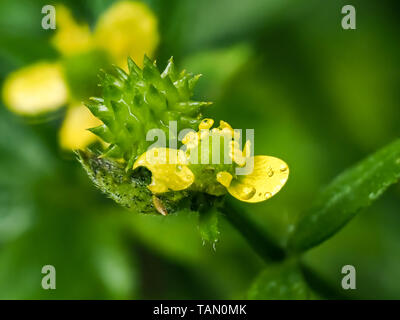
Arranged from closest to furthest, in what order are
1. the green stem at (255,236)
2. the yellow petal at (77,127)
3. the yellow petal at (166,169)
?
Result: 1. the yellow petal at (166,169)
2. the green stem at (255,236)
3. the yellow petal at (77,127)

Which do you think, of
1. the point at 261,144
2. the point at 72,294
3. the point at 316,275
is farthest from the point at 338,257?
the point at 72,294

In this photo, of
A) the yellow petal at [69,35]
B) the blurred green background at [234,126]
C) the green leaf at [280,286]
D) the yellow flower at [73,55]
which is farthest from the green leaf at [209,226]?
the yellow petal at [69,35]

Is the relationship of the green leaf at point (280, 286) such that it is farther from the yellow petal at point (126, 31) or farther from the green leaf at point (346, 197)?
the yellow petal at point (126, 31)

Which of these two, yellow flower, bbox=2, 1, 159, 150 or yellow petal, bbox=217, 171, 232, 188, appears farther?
yellow flower, bbox=2, 1, 159, 150

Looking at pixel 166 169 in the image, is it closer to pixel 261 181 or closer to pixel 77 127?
pixel 261 181

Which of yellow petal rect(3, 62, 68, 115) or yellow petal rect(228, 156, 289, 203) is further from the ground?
yellow petal rect(3, 62, 68, 115)

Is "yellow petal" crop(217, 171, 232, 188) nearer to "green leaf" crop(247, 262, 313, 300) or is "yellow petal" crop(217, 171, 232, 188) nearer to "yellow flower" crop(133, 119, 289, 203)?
"yellow flower" crop(133, 119, 289, 203)

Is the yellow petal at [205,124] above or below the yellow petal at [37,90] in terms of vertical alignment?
below

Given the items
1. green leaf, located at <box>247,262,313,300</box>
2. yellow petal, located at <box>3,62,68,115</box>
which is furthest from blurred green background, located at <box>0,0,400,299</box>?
green leaf, located at <box>247,262,313,300</box>
